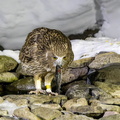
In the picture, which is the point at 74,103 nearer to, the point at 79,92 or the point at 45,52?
the point at 79,92

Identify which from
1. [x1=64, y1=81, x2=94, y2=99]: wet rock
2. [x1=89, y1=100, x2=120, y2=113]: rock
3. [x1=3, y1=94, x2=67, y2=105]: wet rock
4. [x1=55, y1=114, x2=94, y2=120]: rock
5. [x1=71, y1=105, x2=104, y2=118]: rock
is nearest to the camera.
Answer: [x1=55, y1=114, x2=94, y2=120]: rock

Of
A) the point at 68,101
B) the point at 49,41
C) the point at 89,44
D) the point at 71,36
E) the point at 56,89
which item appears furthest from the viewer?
the point at 71,36

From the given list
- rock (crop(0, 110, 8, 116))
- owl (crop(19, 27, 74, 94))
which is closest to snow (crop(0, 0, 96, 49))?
owl (crop(19, 27, 74, 94))

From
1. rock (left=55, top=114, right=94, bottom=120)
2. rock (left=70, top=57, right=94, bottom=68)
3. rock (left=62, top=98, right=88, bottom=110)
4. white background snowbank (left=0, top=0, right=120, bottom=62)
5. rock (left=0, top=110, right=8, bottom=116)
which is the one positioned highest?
white background snowbank (left=0, top=0, right=120, bottom=62)

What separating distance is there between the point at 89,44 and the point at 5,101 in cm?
315

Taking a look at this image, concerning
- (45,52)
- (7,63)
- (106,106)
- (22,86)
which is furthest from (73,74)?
(106,106)

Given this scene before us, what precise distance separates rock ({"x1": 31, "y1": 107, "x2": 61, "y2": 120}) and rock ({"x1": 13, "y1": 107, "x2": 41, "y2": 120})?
0.27 ft

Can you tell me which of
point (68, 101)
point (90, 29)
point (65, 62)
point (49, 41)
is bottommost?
point (68, 101)

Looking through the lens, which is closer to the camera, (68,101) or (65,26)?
(68,101)

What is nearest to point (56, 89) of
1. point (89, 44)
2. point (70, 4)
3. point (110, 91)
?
point (110, 91)

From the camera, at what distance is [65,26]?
800 centimetres

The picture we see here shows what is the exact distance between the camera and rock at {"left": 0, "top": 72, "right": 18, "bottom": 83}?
6.84 m

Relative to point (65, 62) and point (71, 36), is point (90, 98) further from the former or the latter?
point (71, 36)

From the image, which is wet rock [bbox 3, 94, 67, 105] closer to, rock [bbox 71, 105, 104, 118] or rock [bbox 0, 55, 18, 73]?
rock [bbox 71, 105, 104, 118]
